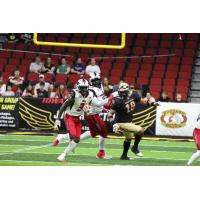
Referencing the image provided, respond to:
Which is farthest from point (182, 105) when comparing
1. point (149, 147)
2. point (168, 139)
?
point (149, 147)

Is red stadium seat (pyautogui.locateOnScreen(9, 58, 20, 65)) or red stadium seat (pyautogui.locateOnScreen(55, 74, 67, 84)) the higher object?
red stadium seat (pyautogui.locateOnScreen(9, 58, 20, 65))

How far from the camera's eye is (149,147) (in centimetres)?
1296

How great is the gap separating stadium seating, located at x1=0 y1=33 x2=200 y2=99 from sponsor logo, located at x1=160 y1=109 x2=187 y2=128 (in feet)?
6.66

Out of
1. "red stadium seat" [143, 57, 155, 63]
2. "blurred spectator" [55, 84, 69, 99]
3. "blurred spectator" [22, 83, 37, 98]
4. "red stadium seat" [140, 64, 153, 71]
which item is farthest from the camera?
"red stadium seat" [143, 57, 155, 63]

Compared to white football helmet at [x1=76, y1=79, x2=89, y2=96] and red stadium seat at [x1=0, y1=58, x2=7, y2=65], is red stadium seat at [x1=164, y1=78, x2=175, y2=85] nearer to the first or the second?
red stadium seat at [x1=0, y1=58, x2=7, y2=65]

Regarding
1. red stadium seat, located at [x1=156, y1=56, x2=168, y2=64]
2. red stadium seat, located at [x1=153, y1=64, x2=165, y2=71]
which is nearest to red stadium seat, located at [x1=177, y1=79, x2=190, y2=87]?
red stadium seat, located at [x1=153, y1=64, x2=165, y2=71]

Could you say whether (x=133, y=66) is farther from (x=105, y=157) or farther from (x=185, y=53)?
(x=105, y=157)

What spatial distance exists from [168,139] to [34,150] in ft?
11.9

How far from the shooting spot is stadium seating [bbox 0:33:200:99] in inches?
690

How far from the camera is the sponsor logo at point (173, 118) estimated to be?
15141 mm

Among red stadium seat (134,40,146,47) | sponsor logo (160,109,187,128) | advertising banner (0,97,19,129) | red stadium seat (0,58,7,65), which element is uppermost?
red stadium seat (134,40,146,47)

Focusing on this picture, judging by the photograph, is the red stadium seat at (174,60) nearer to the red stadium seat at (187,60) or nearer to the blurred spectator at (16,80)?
the red stadium seat at (187,60)

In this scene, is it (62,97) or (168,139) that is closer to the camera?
(168,139)

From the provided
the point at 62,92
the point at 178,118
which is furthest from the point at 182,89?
the point at 62,92
